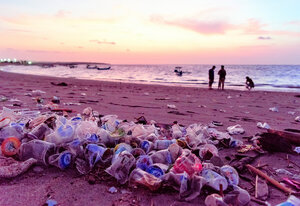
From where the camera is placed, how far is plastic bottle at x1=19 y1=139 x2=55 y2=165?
→ 2311 millimetres

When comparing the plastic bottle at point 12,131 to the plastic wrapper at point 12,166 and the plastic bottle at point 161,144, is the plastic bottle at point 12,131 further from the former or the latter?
the plastic bottle at point 161,144

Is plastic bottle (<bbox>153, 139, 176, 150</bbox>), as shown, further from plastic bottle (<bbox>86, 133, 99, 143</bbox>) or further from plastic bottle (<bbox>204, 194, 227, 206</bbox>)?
plastic bottle (<bbox>204, 194, 227, 206</bbox>)

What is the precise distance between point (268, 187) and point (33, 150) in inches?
86.1

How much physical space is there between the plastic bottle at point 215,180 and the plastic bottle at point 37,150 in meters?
1.46

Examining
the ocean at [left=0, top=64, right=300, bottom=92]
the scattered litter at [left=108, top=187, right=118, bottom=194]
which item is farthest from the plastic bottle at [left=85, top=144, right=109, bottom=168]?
the ocean at [left=0, top=64, right=300, bottom=92]

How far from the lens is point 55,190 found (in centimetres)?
193

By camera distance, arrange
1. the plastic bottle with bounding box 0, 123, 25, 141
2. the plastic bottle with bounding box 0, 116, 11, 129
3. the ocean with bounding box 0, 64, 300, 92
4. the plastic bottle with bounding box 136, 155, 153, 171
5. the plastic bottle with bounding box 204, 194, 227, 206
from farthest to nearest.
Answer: the ocean with bounding box 0, 64, 300, 92
the plastic bottle with bounding box 0, 116, 11, 129
the plastic bottle with bounding box 0, 123, 25, 141
the plastic bottle with bounding box 136, 155, 153, 171
the plastic bottle with bounding box 204, 194, 227, 206

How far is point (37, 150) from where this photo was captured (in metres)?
2.34

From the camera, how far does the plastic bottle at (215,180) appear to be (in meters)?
1.91

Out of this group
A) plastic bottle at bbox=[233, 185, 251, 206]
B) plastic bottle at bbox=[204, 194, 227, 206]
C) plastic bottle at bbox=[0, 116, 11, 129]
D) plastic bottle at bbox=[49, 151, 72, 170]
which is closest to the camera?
plastic bottle at bbox=[204, 194, 227, 206]

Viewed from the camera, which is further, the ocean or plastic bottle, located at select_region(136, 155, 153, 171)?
the ocean

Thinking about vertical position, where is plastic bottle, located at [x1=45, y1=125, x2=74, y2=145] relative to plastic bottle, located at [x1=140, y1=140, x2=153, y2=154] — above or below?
above

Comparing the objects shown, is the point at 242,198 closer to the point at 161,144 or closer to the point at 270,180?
the point at 270,180

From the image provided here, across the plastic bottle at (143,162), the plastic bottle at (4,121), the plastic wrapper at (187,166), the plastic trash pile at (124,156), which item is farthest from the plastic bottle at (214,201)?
the plastic bottle at (4,121)
